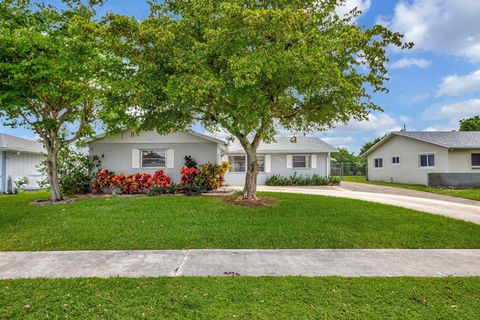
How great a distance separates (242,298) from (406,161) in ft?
72.8

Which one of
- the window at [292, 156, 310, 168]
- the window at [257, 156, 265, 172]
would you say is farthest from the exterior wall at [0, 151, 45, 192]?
the window at [292, 156, 310, 168]

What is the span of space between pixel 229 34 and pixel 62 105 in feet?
27.8

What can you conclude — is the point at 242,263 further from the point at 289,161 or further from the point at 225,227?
the point at 289,161

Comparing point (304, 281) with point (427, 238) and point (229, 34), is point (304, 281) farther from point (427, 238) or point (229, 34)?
point (229, 34)

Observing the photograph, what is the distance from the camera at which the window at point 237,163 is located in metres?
20.0

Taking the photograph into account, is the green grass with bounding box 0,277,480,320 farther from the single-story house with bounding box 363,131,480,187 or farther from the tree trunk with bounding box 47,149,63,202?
the single-story house with bounding box 363,131,480,187

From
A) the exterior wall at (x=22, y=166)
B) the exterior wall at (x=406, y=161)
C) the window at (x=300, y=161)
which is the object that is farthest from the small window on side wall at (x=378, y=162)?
the exterior wall at (x=22, y=166)

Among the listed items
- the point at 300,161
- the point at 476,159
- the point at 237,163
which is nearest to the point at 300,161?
the point at 300,161

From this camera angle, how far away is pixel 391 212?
29.0ft

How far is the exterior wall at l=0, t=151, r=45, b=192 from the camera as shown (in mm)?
17375

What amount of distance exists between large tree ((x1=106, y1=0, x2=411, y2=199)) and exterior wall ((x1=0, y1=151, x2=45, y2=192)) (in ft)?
40.6

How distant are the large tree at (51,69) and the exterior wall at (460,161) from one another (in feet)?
67.2

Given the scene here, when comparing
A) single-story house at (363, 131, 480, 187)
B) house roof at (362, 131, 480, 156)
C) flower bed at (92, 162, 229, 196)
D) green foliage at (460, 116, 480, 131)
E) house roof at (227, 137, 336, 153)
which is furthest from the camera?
green foliage at (460, 116, 480, 131)

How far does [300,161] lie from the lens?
66.4ft
